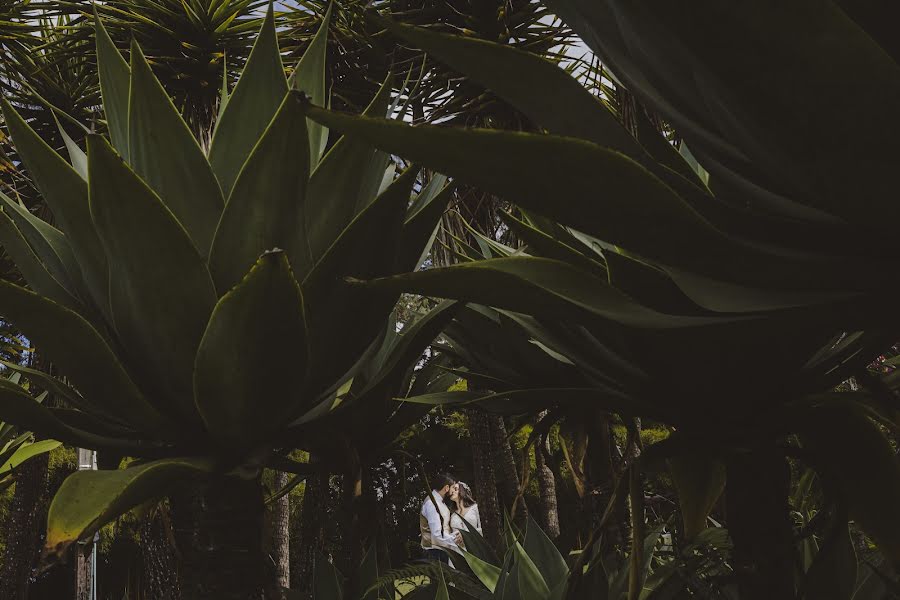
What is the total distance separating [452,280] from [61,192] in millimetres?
595

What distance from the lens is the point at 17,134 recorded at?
0.88 meters

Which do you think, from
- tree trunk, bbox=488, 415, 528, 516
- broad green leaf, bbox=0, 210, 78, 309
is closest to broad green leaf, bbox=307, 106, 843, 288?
broad green leaf, bbox=0, 210, 78, 309

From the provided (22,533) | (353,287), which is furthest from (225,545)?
(22,533)

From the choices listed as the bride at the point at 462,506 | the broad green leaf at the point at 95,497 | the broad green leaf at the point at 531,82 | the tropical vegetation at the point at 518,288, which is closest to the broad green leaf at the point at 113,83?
the tropical vegetation at the point at 518,288

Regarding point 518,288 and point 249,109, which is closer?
point 518,288

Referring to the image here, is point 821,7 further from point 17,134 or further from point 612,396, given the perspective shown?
point 17,134

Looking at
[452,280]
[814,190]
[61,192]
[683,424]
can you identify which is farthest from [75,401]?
[814,190]

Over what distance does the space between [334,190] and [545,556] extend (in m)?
1.00

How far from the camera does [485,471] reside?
219 inches

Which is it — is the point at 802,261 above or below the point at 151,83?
below

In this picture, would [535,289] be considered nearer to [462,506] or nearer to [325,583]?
[325,583]

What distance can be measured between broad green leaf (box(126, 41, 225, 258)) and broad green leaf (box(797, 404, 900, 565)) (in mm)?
740

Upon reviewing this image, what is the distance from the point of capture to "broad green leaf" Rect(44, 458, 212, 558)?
1.89 feet

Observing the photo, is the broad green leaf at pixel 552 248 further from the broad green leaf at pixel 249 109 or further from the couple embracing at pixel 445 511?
the couple embracing at pixel 445 511
